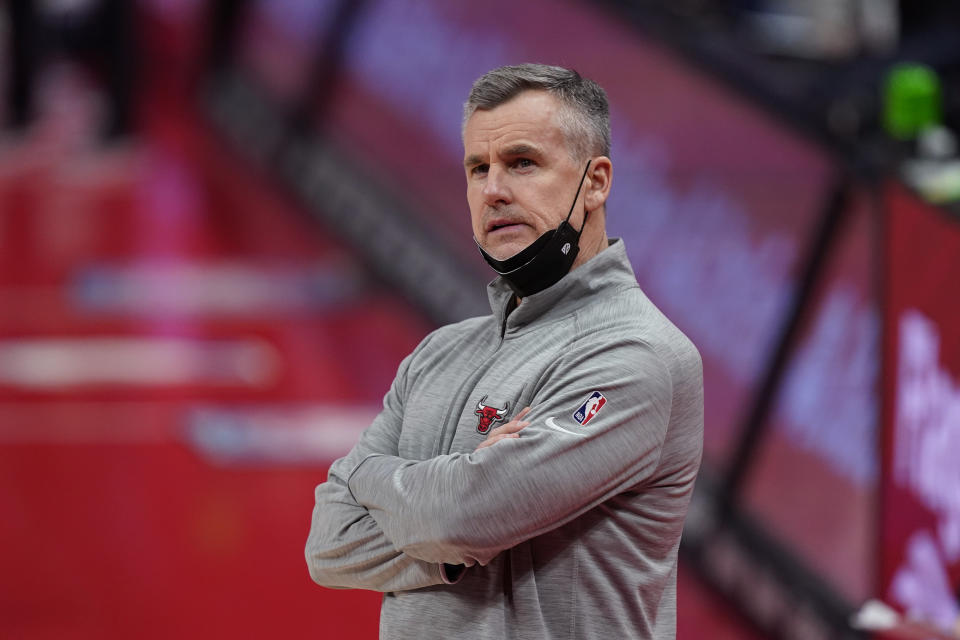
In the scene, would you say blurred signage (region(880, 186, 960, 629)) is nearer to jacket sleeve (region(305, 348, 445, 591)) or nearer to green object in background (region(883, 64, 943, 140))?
green object in background (region(883, 64, 943, 140))

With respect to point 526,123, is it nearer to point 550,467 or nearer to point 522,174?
point 522,174

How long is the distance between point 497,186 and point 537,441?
13.1 inches

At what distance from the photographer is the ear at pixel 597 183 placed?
4.72ft

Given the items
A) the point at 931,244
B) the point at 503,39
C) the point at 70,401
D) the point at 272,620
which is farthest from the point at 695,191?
the point at 70,401

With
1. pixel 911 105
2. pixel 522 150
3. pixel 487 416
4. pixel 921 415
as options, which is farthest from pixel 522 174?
pixel 911 105

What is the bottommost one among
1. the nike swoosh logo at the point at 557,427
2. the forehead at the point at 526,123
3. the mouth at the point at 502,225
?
the nike swoosh logo at the point at 557,427

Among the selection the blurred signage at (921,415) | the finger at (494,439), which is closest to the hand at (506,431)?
the finger at (494,439)

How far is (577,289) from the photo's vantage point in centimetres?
142

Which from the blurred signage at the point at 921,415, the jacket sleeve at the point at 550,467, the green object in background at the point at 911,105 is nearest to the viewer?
the jacket sleeve at the point at 550,467

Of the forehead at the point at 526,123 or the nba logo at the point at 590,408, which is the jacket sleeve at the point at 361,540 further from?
the forehead at the point at 526,123

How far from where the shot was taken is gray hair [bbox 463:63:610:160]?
1.40 metres

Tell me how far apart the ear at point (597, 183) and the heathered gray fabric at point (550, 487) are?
62mm

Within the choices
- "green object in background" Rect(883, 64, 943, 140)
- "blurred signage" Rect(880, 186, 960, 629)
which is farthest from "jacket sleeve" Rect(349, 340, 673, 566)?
"green object in background" Rect(883, 64, 943, 140)

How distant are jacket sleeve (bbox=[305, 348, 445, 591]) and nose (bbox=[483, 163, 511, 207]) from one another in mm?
297
